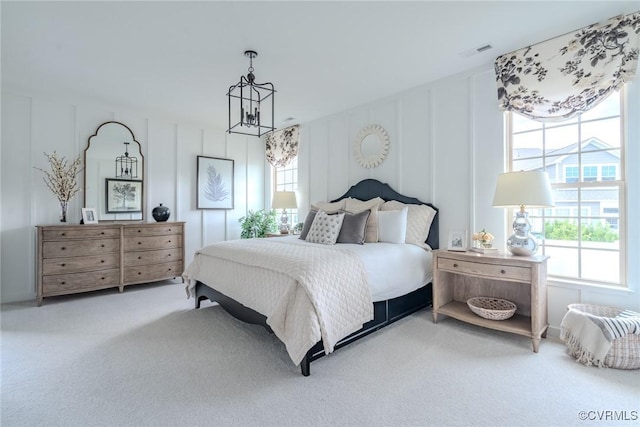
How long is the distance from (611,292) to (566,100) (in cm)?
158

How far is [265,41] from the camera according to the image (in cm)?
258

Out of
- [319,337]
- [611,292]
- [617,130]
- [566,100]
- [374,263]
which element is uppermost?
[566,100]

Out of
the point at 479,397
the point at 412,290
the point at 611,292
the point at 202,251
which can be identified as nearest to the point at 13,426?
the point at 202,251

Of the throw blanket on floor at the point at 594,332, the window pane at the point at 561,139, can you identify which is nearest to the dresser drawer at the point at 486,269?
the throw blanket on floor at the point at 594,332

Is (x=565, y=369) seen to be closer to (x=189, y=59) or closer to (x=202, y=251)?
(x=202, y=251)

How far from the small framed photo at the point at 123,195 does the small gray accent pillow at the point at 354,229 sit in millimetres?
3214

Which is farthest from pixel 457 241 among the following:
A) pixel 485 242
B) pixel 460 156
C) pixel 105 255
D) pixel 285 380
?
pixel 105 255

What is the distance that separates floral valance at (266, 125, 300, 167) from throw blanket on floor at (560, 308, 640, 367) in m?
4.21

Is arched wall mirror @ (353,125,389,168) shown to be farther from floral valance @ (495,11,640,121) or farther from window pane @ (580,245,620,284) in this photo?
window pane @ (580,245,620,284)

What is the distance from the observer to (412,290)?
9.63 feet

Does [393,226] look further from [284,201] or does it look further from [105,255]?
[105,255]

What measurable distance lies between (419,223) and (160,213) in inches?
144

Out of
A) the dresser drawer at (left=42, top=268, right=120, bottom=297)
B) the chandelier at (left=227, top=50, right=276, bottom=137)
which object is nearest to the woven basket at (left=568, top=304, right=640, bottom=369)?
the chandelier at (left=227, top=50, right=276, bottom=137)

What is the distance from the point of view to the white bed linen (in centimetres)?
253
